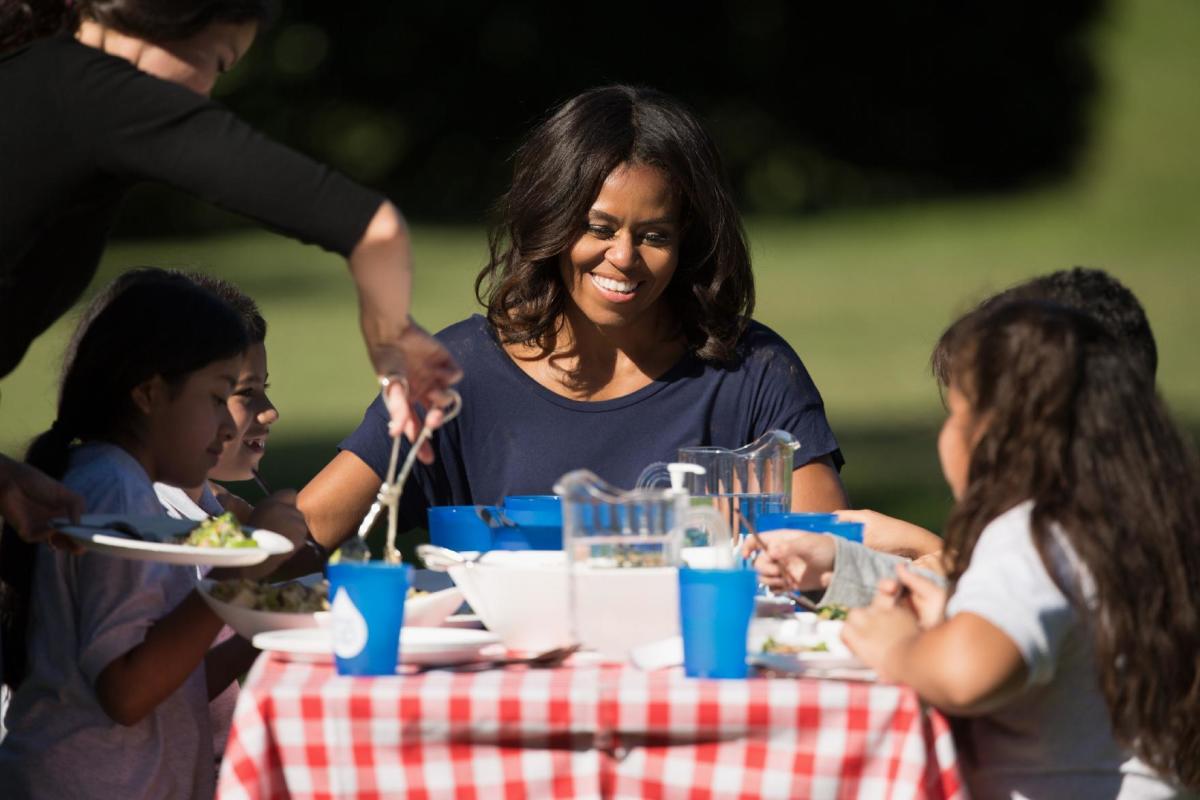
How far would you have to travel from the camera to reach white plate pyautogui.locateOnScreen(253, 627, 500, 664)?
2.30 m

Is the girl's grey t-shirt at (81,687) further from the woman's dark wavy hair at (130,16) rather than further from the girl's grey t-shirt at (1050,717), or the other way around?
the girl's grey t-shirt at (1050,717)

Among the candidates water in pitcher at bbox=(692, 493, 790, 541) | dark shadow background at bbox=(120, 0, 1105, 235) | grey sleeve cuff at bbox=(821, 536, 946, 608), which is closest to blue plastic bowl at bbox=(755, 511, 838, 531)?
grey sleeve cuff at bbox=(821, 536, 946, 608)

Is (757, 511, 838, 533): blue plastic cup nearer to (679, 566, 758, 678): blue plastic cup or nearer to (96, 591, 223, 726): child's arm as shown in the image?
(679, 566, 758, 678): blue plastic cup

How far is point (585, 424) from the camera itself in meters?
3.62

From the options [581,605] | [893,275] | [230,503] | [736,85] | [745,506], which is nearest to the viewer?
[581,605]

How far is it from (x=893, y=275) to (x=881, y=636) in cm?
1672

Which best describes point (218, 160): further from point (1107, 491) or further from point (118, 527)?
point (1107, 491)

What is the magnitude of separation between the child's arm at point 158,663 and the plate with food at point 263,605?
0.05 meters

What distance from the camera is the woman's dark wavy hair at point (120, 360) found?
2811 millimetres

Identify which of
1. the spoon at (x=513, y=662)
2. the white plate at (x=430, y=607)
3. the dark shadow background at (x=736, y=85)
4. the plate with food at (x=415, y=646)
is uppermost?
the dark shadow background at (x=736, y=85)

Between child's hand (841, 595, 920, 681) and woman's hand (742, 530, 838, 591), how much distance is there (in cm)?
40

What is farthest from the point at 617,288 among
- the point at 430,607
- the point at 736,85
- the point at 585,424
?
the point at 736,85

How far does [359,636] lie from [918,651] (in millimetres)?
665

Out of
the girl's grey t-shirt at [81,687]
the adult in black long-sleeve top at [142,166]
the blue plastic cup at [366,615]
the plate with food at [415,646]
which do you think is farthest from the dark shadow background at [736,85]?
the blue plastic cup at [366,615]
